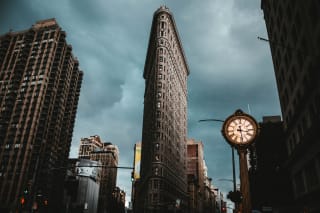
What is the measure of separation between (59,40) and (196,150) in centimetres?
10266

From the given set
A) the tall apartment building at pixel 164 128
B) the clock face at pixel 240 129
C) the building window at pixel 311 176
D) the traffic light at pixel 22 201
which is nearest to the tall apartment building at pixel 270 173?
the tall apartment building at pixel 164 128

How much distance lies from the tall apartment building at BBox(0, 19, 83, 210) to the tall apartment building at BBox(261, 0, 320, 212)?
280ft

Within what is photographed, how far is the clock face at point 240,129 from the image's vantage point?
22.1ft

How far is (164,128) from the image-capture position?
89062 millimetres

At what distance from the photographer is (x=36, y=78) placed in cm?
11538

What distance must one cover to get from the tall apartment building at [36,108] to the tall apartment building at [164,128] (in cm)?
3872

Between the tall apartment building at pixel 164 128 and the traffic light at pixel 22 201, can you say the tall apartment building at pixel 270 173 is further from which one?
the traffic light at pixel 22 201

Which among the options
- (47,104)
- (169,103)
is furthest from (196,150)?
(47,104)

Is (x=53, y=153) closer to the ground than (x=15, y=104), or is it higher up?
closer to the ground

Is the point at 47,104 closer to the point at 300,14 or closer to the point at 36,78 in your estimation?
the point at 36,78

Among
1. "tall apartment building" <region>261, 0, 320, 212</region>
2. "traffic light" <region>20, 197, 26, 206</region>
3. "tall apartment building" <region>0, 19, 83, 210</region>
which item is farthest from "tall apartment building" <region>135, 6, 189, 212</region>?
"traffic light" <region>20, 197, 26, 206</region>

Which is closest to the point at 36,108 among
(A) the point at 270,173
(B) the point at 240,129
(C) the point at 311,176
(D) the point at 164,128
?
(D) the point at 164,128

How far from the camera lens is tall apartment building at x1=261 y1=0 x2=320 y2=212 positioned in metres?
25.0

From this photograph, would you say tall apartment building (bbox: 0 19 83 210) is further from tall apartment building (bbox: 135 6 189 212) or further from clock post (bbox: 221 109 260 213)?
clock post (bbox: 221 109 260 213)
